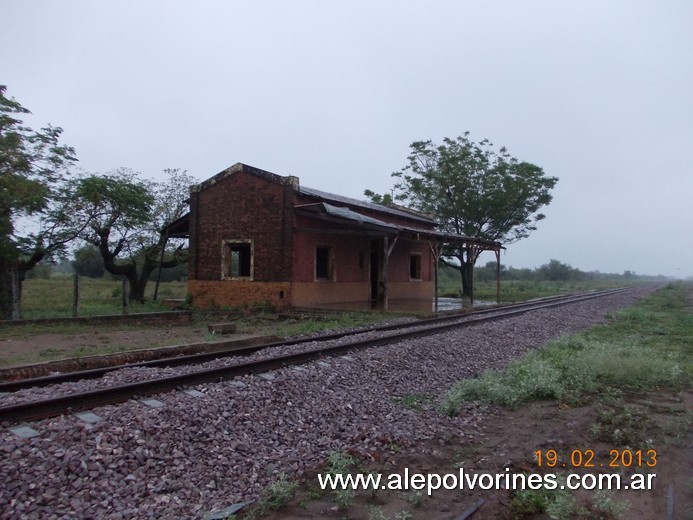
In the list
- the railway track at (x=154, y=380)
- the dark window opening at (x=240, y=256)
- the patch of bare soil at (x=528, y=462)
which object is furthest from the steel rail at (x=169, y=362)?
the dark window opening at (x=240, y=256)

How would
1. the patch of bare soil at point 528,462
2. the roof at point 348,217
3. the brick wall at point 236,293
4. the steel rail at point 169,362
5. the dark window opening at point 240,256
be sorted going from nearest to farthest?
the patch of bare soil at point 528,462 < the steel rail at point 169,362 < the roof at point 348,217 < the brick wall at point 236,293 < the dark window opening at point 240,256

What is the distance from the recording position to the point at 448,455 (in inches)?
200

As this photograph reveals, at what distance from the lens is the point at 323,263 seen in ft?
68.2

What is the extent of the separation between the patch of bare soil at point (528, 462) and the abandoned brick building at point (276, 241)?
12.1 meters

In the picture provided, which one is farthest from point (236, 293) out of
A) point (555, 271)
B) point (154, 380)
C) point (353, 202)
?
point (555, 271)

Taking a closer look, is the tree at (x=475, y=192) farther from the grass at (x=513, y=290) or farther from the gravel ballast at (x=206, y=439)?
the gravel ballast at (x=206, y=439)

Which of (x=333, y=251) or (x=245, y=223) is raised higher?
(x=245, y=223)

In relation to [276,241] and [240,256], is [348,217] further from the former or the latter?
[240,256]

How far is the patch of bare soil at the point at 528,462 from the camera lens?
3873mm

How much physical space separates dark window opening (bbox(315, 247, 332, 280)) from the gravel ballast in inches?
493
